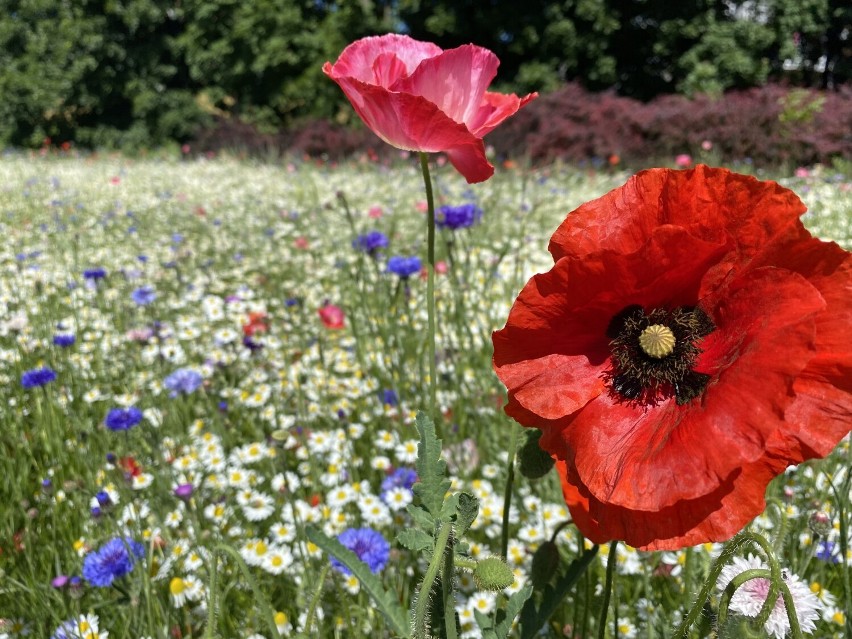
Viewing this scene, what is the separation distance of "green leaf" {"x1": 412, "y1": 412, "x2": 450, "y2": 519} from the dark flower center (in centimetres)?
21

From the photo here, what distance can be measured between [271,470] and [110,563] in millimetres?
723

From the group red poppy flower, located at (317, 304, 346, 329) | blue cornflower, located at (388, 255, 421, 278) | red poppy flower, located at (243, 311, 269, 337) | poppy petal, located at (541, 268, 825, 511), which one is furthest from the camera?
red poppy flower, located at (317, 304, 346, 329)

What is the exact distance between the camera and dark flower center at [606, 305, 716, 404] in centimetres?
70

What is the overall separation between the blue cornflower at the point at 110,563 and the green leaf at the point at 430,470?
729 mm

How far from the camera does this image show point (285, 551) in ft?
5.06

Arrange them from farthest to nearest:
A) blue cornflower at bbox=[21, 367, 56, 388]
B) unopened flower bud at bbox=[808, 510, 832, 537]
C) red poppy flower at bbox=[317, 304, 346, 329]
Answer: red poppy flower at bbox=[317, 304, 346, 329]
blue cornflower at bbox=[21, 367, 56, 388]
unopened flower bud at bbox=[808, 510, 832, 537]

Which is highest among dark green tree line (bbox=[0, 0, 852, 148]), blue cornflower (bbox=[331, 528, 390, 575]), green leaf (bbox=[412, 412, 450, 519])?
dark green tree line (bbox=[0, 0, 852, 148])

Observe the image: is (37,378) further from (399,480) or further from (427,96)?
(427,96)

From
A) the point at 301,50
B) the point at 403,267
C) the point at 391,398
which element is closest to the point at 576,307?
the point at 391,398

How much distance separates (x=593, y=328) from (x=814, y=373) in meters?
0.21

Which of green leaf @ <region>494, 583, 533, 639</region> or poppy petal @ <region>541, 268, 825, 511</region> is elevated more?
poppy petal @ <region>541, 268, 825, 511</region>

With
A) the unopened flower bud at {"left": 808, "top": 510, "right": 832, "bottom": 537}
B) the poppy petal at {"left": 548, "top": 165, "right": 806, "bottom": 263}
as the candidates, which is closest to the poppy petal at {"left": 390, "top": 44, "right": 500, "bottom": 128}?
the poppy petal at {"left": 548, "top": 165, "right": 806, "bottom": 263}

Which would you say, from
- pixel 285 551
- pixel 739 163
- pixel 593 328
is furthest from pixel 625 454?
pixel 739 163

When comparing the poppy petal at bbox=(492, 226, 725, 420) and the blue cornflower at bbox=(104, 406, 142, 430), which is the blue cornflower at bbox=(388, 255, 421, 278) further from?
the poppy petal at bbox=(492, 226, 725, 420)
